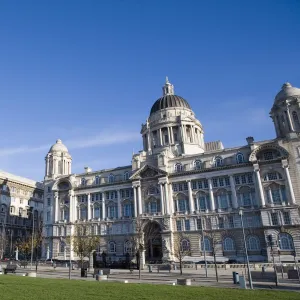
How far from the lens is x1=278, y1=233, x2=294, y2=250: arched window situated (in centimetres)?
5416

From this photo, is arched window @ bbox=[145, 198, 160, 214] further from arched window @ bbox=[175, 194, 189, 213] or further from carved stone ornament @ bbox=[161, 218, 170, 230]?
arched window @ bbox=[175, 194, 189, 213]

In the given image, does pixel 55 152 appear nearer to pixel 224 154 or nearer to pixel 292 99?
pixel 224 154

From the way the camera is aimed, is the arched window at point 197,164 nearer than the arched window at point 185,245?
No

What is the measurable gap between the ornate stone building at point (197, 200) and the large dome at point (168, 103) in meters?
12.9

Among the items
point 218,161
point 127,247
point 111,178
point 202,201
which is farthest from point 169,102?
point 127,247

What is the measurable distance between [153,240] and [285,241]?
2682cm

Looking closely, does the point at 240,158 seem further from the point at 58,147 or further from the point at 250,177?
the point at 58,147

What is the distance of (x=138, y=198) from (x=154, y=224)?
271 inches

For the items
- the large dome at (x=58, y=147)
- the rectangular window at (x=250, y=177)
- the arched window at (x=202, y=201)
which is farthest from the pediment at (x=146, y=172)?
the large dome at (x=58, y=147)

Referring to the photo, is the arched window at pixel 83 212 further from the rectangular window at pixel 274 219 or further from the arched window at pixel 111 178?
the rectangular window at pixel 274 219

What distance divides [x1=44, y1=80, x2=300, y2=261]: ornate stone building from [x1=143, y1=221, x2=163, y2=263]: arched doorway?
219 mm

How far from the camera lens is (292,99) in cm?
6103

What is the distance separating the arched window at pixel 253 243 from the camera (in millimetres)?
57116

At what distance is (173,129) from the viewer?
283 ft
